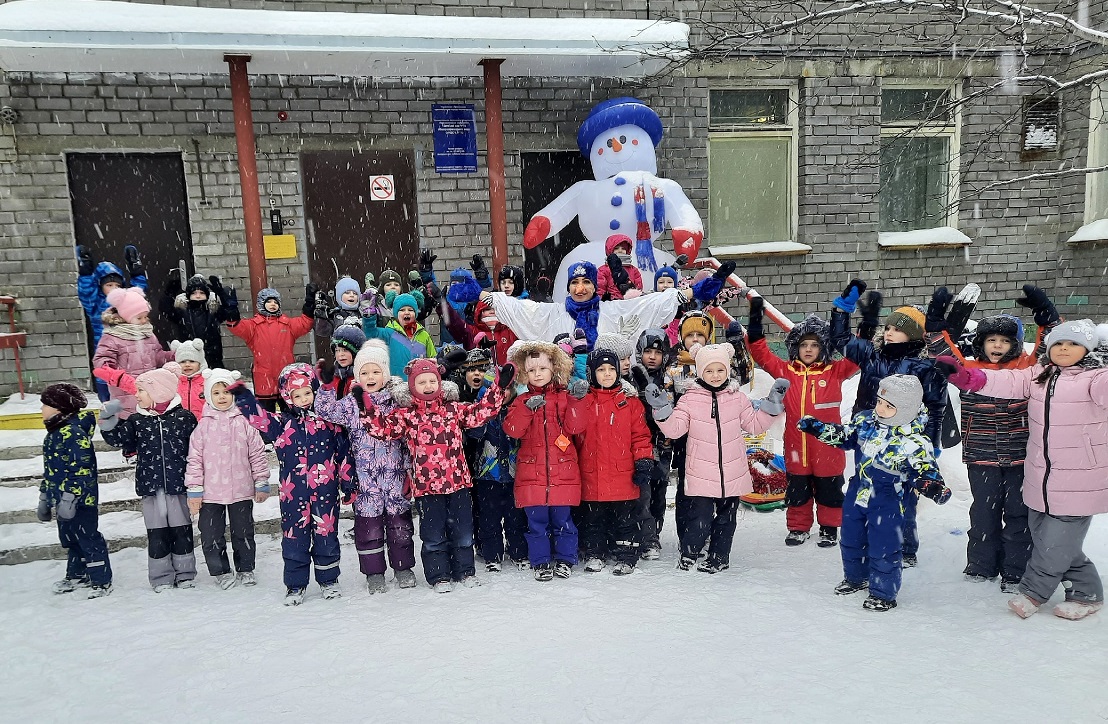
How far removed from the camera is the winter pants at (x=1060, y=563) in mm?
3238

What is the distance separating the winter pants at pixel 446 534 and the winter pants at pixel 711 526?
1219mm

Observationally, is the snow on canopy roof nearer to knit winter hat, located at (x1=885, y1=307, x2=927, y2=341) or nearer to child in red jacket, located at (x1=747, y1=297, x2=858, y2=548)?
child in red jacket, located at (x1=747, y1=297, x2=858, y2=548)

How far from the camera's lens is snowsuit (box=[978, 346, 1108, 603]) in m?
3.21

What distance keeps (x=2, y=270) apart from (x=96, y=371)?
322cm

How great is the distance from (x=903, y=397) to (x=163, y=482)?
3.84 metres

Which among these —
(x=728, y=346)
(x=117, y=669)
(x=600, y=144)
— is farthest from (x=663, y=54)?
(x=117, y=669)

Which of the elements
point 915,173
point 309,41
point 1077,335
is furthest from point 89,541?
point 915,173

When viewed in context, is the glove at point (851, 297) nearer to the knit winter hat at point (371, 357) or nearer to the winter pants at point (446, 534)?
the winter pants at point (446, 534)

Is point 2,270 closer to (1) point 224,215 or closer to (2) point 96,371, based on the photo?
(1) point 224,215

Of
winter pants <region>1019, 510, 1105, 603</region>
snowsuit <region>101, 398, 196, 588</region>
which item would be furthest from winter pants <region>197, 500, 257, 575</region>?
winter pants <region>1019, 510, 1105, 603</region>

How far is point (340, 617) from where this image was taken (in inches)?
139

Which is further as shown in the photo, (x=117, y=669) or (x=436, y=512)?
(x=436, y=512)

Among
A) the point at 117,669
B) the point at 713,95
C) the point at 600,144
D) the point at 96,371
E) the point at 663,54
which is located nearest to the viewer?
the point at 117,669

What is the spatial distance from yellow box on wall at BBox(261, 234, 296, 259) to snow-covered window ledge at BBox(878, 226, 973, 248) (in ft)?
21.9
